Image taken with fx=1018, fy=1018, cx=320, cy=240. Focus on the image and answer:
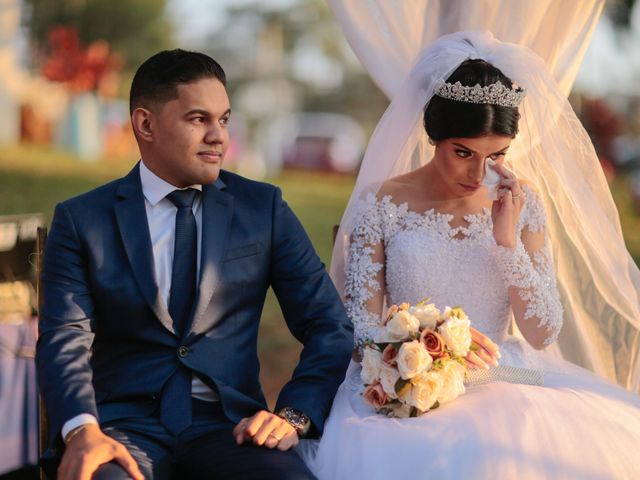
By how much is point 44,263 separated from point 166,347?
1.57 ft

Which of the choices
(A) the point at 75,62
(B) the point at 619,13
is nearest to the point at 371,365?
(B) the point at 619,13

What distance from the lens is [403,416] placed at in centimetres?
325

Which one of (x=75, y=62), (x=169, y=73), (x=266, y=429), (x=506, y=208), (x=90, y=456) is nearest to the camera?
(x=90, y=456)

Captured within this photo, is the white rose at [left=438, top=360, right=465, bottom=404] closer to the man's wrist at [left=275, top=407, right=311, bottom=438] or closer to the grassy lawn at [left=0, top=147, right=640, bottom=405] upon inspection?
the man's wrist at [left=275, top=407, right=311, bottom=438]

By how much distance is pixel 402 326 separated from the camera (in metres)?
3.22

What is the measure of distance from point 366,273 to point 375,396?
726 millimetres

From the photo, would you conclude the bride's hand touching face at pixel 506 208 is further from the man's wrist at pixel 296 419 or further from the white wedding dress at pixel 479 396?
the man's wrist at pixel 296 419

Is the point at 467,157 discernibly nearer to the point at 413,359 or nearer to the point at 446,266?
the point at 446,266

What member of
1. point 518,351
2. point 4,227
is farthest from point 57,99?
point 518,351

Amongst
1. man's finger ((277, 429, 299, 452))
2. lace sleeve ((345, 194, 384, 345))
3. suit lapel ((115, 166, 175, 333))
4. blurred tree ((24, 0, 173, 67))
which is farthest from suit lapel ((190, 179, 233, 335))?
blurred tree ((24, 0, 173, 67))

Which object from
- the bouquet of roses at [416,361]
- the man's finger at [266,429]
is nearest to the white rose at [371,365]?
the bouquet of roses at [416,361]

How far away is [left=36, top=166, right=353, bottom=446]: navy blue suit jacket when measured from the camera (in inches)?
127

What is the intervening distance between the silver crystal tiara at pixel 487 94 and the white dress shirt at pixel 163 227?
1.09 meters

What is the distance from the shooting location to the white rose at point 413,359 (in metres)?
3.13
